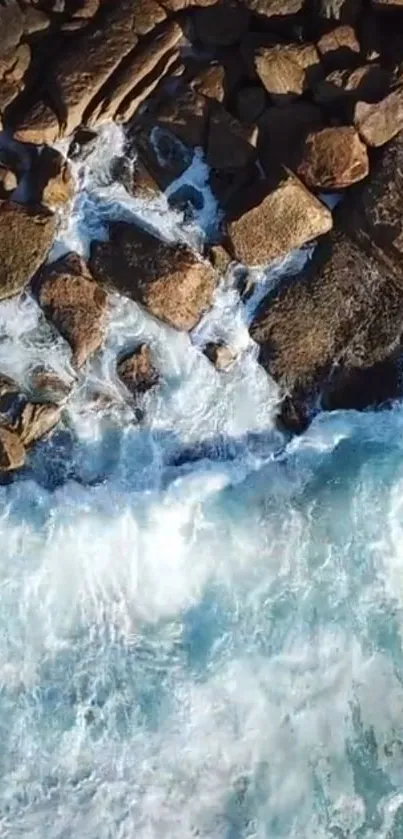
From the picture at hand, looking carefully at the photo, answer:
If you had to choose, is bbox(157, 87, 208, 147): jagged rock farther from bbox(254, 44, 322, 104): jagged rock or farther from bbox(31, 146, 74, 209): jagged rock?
bbox(31, 146, 74, 209): jagged rock

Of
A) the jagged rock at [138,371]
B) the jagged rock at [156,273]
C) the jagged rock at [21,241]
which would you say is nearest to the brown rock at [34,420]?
the jagged rock at [138,371]

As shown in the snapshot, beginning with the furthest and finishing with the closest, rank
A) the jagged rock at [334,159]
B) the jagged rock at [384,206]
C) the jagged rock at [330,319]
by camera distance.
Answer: the jagged rock at [330,319]
the jagged rock at [384,206]
the jagged rock at [334,159]

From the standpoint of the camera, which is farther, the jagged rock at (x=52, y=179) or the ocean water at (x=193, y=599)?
the jagged rock at (x=52, y=179)

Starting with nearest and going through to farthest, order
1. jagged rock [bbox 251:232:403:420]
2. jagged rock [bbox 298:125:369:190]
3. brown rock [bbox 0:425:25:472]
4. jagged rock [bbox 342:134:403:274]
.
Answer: jagged rock [bbox 298:125:369:190], jagged rock [bbox 342:134:403:274], brown rock [bbox 0:425:25:472], jagged rock [bbox 251:232:403:420]

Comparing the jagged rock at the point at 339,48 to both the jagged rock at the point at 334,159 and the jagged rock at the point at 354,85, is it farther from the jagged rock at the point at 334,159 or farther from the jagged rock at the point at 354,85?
the jagged rock at the point at 334,159

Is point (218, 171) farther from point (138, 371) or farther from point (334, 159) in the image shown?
point (138, 371)

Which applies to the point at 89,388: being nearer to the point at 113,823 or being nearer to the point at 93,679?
the point at 93,679

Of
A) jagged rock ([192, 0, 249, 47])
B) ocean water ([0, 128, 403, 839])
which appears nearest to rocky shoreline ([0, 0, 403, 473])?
jagged rock ([192, 0, 249, 47])
